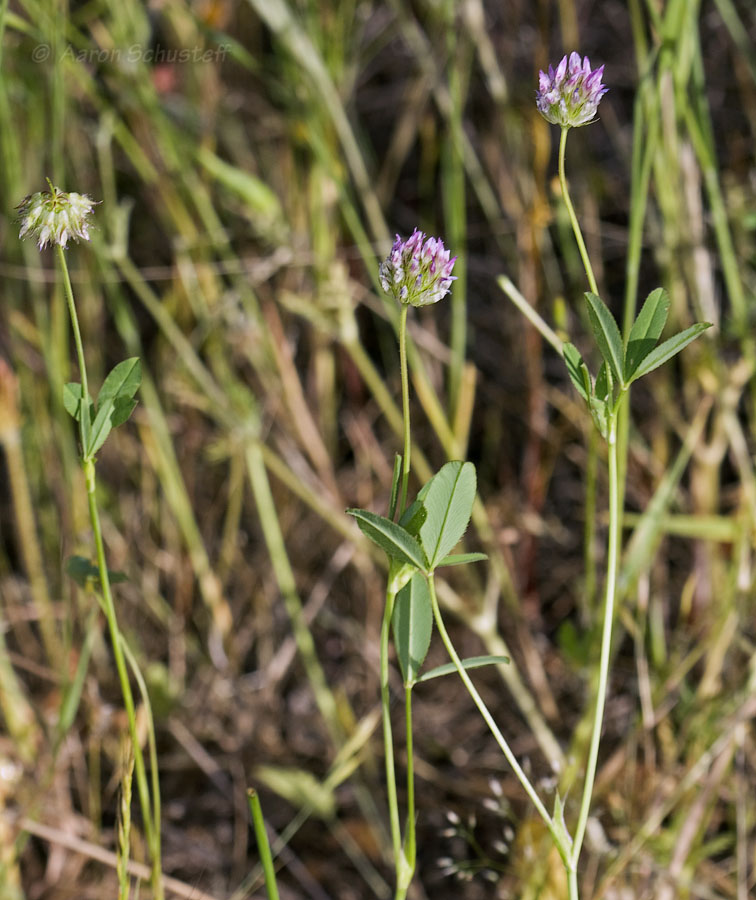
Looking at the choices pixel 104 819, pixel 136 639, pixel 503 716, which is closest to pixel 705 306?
pixel 503 716

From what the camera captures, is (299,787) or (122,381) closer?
(122,381)

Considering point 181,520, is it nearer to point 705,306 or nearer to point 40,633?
point 40,633

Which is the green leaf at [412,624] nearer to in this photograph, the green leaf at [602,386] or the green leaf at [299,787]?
the green leaf at [602,386]

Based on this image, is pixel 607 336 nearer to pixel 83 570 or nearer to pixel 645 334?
pixel 645 334

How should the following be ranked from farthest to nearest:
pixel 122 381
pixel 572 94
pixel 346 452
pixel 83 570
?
1. pixel 346 452
2. pixel 83 570
3. pixel 122 381
4. pixel 572 94

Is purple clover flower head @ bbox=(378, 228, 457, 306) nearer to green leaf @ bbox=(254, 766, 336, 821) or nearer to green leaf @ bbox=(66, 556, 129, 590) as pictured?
green leaf @ bbox=(66, 556, 129, 590)

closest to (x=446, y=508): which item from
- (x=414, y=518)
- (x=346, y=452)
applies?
(x=414, y=518)
